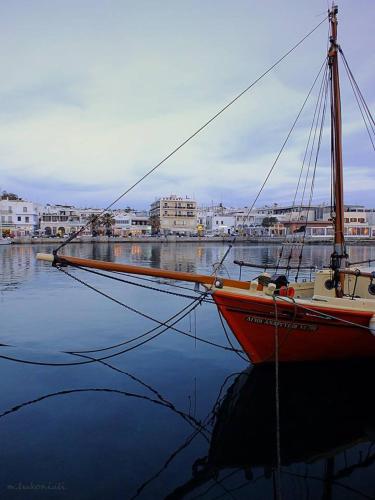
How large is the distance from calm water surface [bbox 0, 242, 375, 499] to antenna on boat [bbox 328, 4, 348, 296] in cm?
344

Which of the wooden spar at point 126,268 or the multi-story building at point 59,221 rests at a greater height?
the multi-story building at point 59,221

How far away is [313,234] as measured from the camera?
139875 millimetres

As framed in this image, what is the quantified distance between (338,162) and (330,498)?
9.78 metres

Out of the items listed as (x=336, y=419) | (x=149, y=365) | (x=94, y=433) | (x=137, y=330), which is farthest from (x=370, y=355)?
(x=137, y=330)

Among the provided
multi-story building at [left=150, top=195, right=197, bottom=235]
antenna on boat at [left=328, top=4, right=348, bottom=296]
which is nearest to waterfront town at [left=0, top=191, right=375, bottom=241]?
multi-story building at [left=150, top=195, right=197, bottom=235]

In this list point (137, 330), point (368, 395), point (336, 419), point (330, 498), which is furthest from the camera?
point (137, 330)

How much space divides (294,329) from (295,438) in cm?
324

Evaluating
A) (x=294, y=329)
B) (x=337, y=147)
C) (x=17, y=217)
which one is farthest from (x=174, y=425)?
(x=17, y=217)

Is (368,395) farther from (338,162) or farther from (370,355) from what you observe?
(338,162)

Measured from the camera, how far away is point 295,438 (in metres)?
8.03

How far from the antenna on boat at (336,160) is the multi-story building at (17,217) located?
Result: 11539 cm

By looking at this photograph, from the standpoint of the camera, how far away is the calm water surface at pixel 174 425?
6.67 metres

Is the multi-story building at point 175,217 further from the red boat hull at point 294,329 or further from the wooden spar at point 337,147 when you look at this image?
the red boat hull at point 294,329

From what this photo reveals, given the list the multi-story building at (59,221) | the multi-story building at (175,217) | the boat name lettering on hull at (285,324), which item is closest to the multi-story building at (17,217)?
the multi-story building at (59,221)
